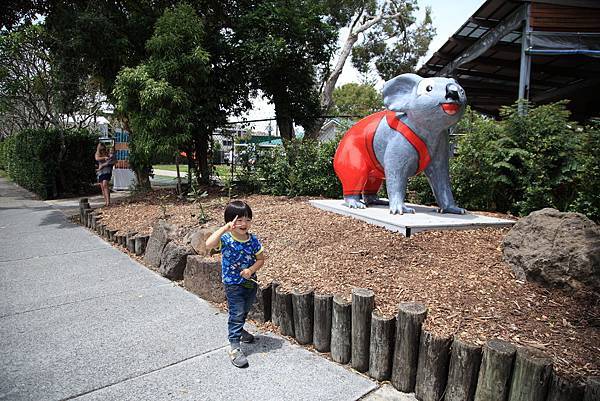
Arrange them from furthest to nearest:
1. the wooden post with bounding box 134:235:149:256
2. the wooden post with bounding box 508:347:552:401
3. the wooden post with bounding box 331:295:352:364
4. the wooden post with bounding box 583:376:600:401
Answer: the wooden post with bounding box 134:235:149:256
the wooden post with bounding box 331:295:352:364
the wooden post with bounding box 508:347:552:401
the wooden post with bounding box 583:376:600:401

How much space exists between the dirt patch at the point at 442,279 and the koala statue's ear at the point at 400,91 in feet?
5.15

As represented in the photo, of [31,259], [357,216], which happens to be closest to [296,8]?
[357,216]

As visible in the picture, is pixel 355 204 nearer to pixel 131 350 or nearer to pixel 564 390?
pixel 131 350

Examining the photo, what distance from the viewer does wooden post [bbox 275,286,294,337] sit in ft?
10.9

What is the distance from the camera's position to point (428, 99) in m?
4.81

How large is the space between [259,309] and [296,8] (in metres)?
9.97

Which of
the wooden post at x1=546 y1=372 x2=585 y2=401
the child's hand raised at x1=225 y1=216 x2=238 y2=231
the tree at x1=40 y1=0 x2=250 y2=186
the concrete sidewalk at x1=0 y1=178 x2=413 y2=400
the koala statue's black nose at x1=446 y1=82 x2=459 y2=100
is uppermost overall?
the tree at x1=40 y1=0 x2=250 y2=186

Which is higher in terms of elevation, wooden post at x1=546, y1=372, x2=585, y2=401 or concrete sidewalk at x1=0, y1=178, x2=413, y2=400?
wooden post at x1=546, y1=372, x2=585, y2=401

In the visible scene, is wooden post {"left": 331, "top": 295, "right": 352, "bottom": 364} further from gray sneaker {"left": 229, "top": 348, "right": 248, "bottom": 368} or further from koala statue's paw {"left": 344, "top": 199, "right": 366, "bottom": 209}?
koala statue's paw {"left": 344, "top": 199, "right": 366, "bottom": 209}

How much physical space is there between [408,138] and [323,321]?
9.47 feet

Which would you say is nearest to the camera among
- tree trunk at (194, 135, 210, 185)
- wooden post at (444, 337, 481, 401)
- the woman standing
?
wooden post at (444, 337, 481, 401)

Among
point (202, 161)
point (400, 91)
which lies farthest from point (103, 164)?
point (400, 91)

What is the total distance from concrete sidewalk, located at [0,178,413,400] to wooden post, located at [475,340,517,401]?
535 mm

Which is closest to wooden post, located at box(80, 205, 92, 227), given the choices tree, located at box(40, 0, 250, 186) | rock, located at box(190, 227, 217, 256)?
tree, located at box(40, 0, 250, 186)
